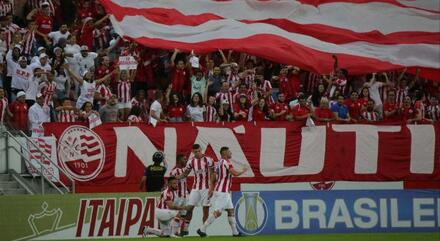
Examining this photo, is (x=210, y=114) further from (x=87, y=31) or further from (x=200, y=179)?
(x=87, y=31)

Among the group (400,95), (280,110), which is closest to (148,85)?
(280,110)

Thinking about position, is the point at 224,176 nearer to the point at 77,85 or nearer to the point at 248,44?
the point at 248,44

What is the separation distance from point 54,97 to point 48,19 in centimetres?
281

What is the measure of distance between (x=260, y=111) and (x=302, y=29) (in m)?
4.79

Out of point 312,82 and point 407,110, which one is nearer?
point 407,110

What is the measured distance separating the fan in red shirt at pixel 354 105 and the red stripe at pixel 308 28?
17.9 ft

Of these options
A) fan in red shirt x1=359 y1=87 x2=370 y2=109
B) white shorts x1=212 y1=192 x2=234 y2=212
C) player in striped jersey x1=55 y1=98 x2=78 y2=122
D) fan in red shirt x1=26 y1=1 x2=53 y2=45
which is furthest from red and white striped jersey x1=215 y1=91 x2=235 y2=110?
fan in red shirt x1=26 y1=1 x2=53 y2=45

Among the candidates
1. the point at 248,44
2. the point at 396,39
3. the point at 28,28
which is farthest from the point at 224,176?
the point at 28,28

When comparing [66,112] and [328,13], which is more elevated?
[328,13]

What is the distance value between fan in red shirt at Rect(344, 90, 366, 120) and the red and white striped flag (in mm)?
4808

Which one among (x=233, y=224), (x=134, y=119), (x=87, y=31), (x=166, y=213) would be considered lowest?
(x=233, y=224)

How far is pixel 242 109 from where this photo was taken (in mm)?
28750

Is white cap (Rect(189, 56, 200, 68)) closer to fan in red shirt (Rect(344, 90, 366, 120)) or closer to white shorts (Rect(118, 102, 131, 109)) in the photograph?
white shorts (Rect(118, 102, 131, 109))

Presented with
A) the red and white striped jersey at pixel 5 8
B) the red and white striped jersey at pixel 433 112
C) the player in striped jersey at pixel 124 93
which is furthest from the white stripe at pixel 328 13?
the red and white striped jersey at pixel 433 112
